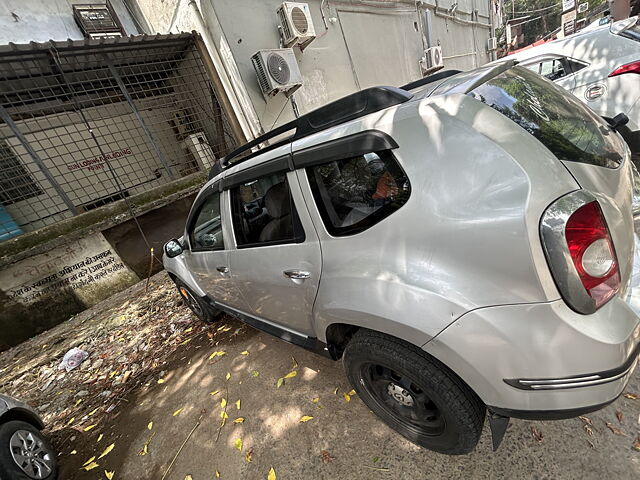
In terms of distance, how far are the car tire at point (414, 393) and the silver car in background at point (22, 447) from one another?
235 centimetres

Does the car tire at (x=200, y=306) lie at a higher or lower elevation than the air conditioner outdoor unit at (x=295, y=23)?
lower

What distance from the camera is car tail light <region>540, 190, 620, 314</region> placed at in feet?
3.16

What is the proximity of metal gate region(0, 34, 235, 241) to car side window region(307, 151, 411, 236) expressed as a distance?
194 inches

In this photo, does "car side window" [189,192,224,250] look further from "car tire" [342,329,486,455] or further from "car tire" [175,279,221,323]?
"car tire" [342,329,486,455]

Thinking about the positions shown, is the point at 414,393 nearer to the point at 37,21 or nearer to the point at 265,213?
the point at 265,213

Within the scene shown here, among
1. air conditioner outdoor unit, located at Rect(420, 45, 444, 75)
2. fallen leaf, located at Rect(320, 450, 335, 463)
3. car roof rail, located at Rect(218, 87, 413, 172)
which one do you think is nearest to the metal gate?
car roof rail, located at Rect(218, 87, 413, 172)

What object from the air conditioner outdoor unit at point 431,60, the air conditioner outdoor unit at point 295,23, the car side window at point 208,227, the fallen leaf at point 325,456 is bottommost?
the fallen leaf at point 325,456

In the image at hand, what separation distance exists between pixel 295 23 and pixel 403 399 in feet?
21.4

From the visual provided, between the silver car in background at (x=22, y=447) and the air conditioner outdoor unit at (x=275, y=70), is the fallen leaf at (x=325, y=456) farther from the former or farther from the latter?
the air conditioner outdoor unit at (x=275, y=70)

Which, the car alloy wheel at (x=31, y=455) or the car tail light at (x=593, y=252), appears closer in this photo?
the car tail light at (x=593, y=252)

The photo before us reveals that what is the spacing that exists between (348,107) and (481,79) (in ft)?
2.06

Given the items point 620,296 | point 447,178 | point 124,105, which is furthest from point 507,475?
point 124,105

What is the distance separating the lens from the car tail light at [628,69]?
3040 mm

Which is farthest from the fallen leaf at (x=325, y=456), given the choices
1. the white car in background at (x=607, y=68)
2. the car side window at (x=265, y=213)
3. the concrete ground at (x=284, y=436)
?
the white car in background at (x=607, y=68)
